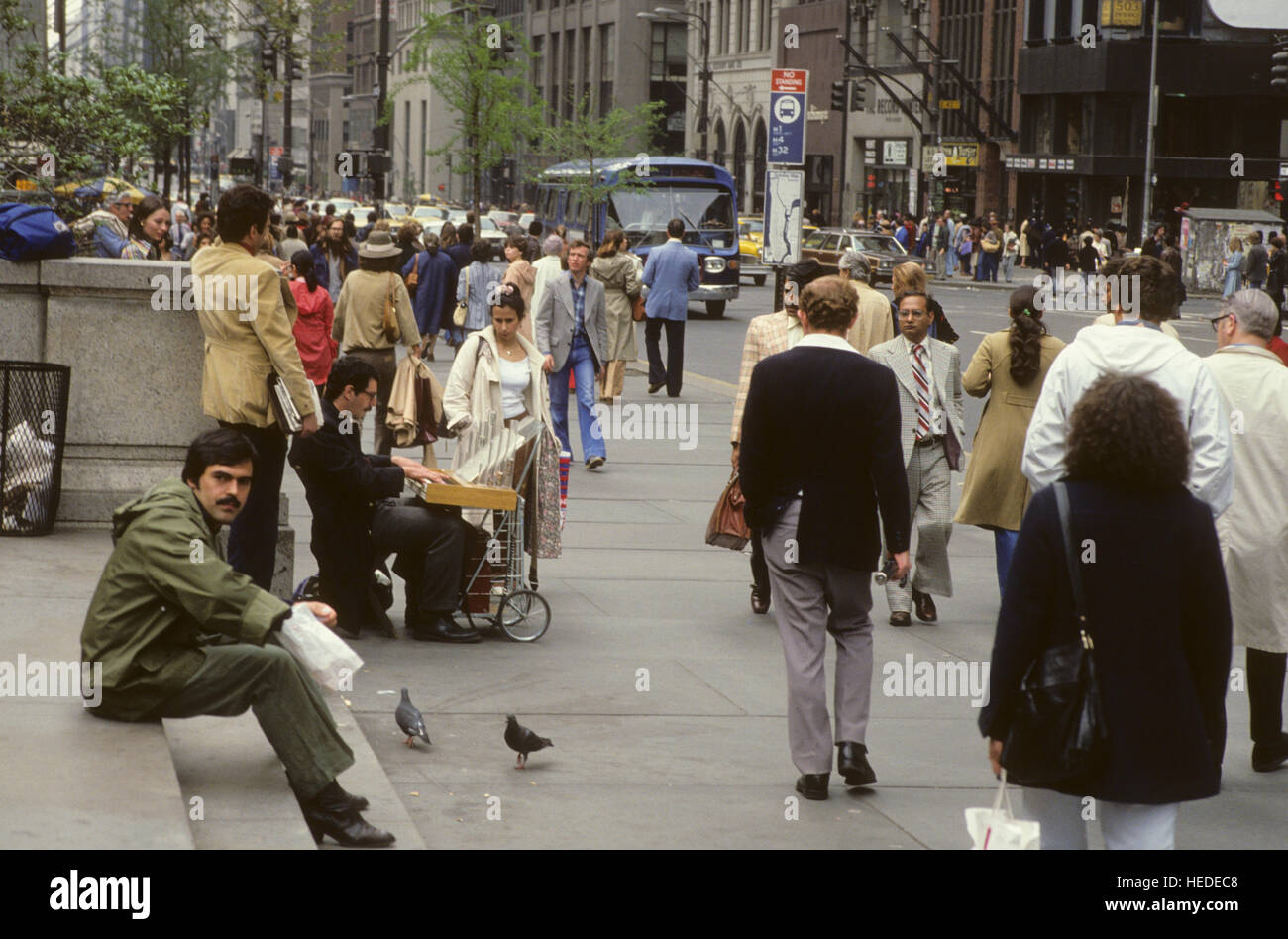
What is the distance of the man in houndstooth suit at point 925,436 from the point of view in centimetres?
936

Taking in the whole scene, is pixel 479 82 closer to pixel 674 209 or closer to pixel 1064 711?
pixel 674 209

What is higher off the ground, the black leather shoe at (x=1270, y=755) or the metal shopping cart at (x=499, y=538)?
the metal shopping cart at (x=499, y=538)

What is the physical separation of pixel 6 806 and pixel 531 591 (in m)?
4.08

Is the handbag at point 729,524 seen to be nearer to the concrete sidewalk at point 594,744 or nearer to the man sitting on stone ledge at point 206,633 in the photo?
the concrete sidewalk at point 594,744

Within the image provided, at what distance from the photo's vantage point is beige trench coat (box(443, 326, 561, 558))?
959 centimetres

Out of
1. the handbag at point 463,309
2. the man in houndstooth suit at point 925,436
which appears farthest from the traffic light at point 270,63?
the man in houndstooth suit at point 925,436

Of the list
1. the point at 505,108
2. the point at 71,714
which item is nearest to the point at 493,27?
the point at 505,108

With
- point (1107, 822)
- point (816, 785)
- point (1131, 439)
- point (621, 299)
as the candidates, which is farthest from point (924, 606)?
point (621, 299)

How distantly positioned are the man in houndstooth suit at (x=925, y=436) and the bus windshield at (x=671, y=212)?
26941mm

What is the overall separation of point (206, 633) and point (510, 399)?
4.54m

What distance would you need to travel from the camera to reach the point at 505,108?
118ft

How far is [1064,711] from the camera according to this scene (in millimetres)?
4164

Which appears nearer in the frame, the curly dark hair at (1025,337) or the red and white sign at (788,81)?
Result: the curly dark hair at (1025,337)
